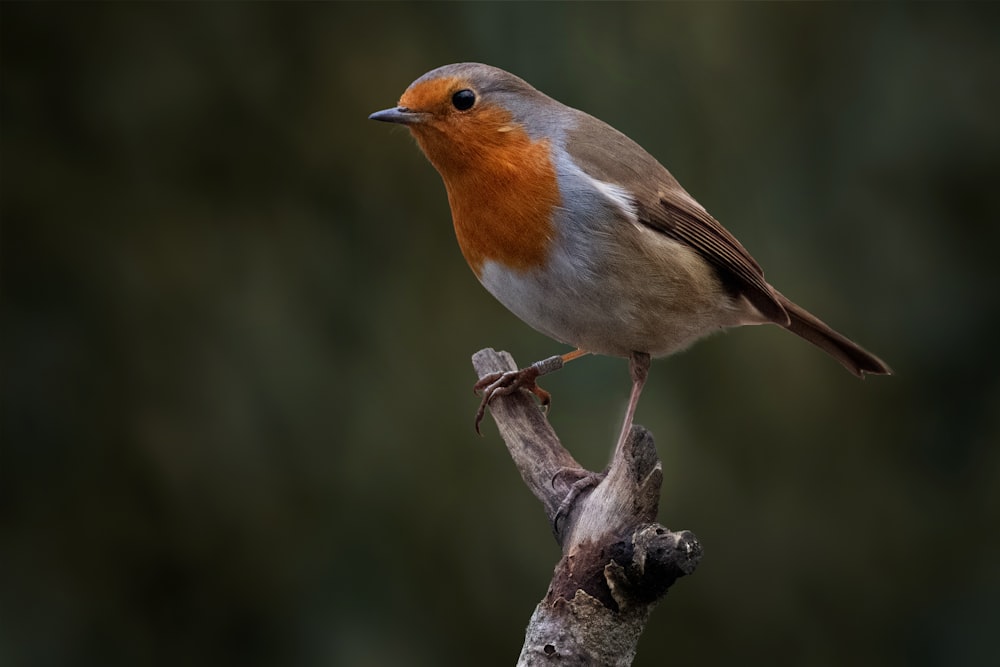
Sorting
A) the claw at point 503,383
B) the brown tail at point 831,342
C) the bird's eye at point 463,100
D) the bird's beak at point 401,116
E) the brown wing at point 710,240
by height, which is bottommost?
the claw at point 503,383

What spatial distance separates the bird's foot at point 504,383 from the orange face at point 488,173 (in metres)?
0.37

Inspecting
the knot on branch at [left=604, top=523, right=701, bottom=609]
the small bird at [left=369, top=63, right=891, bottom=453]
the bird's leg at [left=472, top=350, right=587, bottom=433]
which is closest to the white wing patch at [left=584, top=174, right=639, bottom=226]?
the small bird at [left=369, top=63, right=891, bottom=453]

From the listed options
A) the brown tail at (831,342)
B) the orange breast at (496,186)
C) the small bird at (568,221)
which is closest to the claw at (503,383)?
the small bird at (568,221)

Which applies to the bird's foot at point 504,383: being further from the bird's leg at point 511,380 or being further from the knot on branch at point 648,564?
the knot on branch at point 648,564

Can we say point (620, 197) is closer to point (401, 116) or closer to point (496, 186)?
point (496, 186)

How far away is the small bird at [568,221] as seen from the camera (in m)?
3.02

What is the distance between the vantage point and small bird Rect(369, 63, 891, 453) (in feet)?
9.91

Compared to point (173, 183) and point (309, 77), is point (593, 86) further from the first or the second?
point (173, 183)

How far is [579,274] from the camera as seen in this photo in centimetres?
301

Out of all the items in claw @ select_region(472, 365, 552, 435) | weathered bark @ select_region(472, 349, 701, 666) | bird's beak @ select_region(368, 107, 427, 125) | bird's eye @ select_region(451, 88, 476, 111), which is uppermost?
bird's eye @ select_region(451, 88, 476, 111)

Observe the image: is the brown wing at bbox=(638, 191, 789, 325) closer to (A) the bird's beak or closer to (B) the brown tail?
(B) the brown tail

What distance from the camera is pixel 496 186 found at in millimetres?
3049

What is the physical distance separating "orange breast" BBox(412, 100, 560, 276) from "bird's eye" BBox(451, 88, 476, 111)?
0.03m

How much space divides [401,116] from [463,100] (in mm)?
150
